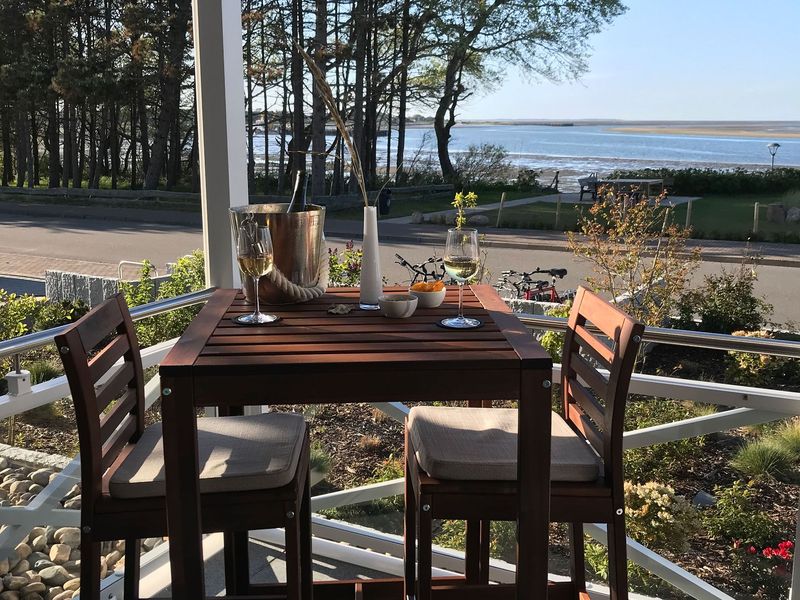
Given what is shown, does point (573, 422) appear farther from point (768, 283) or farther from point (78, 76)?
point (768, 283)

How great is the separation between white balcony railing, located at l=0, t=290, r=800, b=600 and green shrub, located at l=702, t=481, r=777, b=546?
0.16 metres

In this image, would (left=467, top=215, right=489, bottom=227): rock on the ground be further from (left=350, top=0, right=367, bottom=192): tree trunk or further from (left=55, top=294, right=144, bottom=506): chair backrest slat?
(left=55, top=294, right=144, bottom=506): chair backrest slat

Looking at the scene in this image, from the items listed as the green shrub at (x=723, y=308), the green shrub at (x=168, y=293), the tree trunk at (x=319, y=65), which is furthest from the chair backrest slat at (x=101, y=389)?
the tree trunk at (x=319, y=65)

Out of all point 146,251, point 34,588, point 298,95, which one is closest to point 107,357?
point 34,588

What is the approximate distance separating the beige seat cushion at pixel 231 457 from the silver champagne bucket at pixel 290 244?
291 mm

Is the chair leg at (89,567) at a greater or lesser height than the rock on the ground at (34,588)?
greater

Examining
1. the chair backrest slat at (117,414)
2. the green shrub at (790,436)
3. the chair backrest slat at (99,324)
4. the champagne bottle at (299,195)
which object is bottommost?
the green shrub at (790,436)

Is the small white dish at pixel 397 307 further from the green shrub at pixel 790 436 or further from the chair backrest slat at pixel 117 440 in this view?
the green shrub at pixel 790 436

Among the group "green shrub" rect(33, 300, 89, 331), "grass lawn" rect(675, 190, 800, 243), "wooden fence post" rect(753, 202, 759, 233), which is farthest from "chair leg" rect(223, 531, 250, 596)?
"wooden fence post" rect(753, 202, 759, 233)

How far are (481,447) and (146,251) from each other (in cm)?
745

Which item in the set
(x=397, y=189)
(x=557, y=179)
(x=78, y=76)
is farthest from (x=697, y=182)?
(x=78, y=76)

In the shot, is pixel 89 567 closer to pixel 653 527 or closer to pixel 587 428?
pixel 587 428

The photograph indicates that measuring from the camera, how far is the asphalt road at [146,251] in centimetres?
698

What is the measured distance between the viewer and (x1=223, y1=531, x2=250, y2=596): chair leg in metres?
1.84
